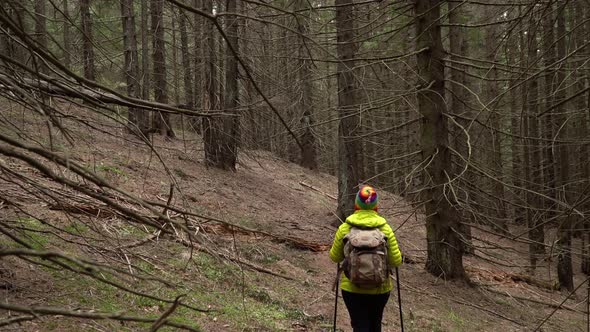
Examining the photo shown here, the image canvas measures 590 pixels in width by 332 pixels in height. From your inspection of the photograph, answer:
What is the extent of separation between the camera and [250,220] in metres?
10.7

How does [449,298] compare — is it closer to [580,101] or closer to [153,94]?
[153,94]

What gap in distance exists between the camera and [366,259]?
206 inches

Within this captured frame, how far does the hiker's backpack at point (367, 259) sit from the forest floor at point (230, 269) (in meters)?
0.75

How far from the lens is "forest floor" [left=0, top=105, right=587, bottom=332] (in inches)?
186

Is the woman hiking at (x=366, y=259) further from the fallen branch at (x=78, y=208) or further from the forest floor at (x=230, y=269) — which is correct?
the fallen branch at (x=78, y=208)

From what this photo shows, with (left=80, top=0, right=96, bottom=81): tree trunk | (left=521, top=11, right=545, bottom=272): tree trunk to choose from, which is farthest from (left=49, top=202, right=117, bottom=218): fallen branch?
(left=521, top=11, right=545, bottom=272): tree trunk

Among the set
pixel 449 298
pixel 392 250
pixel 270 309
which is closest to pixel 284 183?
pixel 449 298

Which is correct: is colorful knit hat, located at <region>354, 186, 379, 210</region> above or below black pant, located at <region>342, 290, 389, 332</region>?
above

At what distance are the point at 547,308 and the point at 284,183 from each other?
8.83m

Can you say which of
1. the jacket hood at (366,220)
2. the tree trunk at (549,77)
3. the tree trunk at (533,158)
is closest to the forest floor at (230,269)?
the tree trunk at (533,158)

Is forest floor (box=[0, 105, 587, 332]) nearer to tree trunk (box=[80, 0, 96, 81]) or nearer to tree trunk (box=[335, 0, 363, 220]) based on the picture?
tree trunk (box=[80, 0, 96, 81])

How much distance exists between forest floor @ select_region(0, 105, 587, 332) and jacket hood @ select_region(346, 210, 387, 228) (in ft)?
3.12

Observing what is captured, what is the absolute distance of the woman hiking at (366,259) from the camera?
17.1 ft

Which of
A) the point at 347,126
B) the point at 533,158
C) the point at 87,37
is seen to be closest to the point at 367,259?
the point at 87,37
